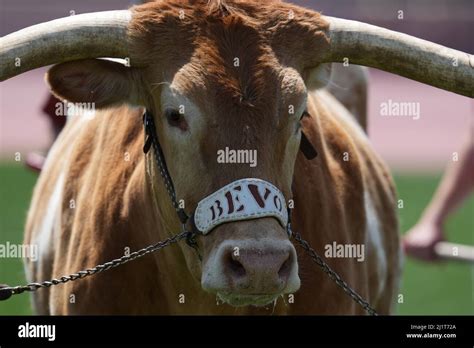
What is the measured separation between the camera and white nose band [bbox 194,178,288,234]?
171 inches

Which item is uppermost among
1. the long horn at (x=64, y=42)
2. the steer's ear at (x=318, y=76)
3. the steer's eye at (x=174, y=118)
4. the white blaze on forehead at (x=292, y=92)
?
the long horn at (x=64, y=42)

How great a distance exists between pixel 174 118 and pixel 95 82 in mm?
470

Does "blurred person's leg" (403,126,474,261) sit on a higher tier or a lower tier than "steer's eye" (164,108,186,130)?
lower

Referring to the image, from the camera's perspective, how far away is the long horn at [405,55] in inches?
192

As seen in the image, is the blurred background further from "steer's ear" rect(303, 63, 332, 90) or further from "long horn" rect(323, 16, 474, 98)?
"long horn" rect(323, 16, 474, 98)

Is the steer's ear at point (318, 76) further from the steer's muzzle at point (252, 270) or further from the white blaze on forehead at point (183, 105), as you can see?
the steer's muzzle at point (252, 270)

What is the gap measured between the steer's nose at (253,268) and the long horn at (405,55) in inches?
42.4

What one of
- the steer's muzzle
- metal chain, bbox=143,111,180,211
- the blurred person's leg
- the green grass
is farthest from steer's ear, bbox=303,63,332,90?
the green grass

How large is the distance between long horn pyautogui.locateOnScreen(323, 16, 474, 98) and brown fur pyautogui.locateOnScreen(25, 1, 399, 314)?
11 cm

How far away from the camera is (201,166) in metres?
4.52

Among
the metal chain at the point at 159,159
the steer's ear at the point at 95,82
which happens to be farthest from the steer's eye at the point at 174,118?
the steer's ear at the point at 95,82

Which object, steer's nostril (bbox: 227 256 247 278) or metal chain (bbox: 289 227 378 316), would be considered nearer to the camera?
steer's nostril (bbox: 227 256 247 278)
